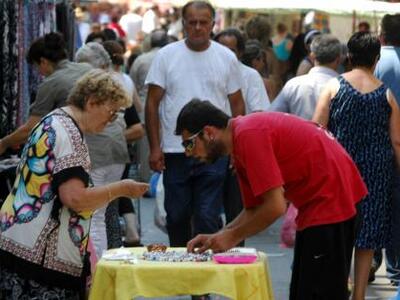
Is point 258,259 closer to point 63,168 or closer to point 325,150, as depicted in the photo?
point 325,150

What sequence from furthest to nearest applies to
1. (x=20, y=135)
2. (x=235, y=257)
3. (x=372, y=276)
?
(x=372, y=276), (x=20, y=135), (x=235, y=257)

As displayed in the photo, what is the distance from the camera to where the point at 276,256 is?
10859mm

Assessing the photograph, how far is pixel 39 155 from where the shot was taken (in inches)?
251

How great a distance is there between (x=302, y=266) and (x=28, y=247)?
139 cm

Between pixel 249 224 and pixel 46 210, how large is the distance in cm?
109

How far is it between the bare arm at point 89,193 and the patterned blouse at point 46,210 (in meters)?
0.04

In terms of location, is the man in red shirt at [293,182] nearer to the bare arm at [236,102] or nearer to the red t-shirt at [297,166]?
the red t-shirt at [297,166]

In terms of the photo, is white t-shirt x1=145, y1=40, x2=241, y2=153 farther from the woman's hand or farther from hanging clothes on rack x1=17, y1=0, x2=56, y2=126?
the woman's hand

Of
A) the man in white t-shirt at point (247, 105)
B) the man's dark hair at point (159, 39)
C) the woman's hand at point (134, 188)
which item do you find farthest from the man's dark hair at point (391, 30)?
the man's dark hair at point (159, 39)

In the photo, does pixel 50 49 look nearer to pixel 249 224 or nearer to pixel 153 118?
pixel 153 118

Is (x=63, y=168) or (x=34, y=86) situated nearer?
(x=63, y=168)

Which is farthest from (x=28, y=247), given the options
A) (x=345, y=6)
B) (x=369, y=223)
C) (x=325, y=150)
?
(x=345, y=6)

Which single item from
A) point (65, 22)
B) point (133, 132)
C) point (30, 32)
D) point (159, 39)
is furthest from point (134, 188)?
point (159, 39)

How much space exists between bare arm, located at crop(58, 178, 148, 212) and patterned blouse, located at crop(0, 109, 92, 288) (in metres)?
0.04
